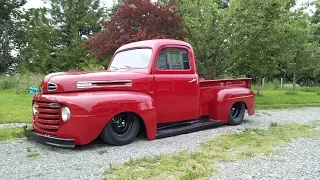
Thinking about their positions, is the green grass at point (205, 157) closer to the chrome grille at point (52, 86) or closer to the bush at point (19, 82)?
the chrome grille at point (52, 86)

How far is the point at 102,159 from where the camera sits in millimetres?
4625

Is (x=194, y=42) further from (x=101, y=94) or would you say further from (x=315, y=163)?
(x=315, y=163)

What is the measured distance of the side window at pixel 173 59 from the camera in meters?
6.33

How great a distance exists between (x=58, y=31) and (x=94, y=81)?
27.8 m

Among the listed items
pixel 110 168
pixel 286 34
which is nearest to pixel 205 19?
pixel 286 34

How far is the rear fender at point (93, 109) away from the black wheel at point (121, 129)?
0.66 feet

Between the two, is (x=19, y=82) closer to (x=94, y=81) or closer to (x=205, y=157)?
(x=94, y=81)

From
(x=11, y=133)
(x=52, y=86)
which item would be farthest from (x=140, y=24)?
(x=52, y=86)

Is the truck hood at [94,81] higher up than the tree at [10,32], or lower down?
lower down

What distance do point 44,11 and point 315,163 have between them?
Result: 3229 centimetres

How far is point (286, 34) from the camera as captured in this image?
11375 millimetres

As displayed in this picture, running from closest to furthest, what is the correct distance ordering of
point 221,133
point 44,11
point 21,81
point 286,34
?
point 221,133 → point 286,34 → point 21,81 → point 44,11

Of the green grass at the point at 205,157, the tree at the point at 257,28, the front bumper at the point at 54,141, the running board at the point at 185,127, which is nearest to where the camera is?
the green grass at the point at 205,157

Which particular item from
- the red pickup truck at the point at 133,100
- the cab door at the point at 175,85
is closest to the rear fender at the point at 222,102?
the red pickup truck at the point at 133,100
